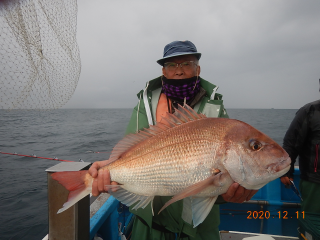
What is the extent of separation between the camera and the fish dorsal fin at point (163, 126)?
5.92ft

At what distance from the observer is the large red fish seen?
1.49 metres

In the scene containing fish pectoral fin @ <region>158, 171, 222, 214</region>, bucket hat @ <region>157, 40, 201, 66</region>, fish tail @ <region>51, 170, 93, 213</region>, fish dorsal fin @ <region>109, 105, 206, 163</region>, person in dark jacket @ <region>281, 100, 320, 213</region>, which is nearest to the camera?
fish pectoral fin @ <region>158, 171, 222, 214</region>

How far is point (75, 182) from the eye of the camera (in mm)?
1758

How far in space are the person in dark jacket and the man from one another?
1.75m

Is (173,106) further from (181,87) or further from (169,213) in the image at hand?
(169,213)

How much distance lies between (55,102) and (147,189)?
2592mm

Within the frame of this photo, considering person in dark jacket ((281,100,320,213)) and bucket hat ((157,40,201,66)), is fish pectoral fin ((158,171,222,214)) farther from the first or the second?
person in dark jacket ((281,100,320,213))

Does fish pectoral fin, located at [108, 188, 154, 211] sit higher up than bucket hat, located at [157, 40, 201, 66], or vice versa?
bucket hat, located at [157, 40, 201, 66]

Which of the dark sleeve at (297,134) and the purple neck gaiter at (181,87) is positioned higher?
the purple neck gaiter at (181,87)

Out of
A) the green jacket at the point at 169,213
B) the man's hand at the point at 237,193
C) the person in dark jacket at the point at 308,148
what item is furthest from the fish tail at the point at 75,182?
the person in dark jacket at the point at 308,148

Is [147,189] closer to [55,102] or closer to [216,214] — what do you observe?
[216,214]

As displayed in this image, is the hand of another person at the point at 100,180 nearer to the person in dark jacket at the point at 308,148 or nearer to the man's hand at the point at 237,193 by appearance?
the man's hand at the point at 237,193

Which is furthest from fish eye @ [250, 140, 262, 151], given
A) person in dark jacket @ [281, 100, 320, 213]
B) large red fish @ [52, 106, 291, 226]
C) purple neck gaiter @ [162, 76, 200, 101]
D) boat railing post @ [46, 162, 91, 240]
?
person in dark jacket @ [281, 100, 320, 213]

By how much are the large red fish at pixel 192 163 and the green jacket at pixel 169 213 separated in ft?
1.27
